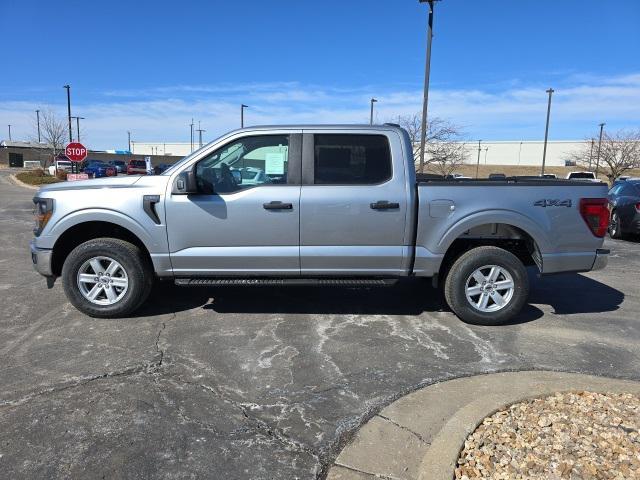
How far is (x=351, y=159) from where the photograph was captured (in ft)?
16.9

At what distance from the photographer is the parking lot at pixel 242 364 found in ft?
9.70

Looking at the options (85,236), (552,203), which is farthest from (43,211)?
(552,203)

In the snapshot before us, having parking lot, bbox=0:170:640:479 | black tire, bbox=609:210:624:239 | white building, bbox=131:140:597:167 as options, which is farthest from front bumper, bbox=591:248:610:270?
white building, bbox=131:140:597:167

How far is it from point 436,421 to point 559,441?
717 millimetres

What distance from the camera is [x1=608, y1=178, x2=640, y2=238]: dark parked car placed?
1146 centimetres

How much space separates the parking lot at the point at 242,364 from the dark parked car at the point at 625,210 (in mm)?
5638

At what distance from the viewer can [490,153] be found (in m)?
115

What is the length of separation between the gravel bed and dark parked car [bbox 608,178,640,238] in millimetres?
9558

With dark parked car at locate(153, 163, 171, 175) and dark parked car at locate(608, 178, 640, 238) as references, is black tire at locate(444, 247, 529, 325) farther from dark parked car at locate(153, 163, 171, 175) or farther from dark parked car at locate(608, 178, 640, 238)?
dark parked car at locate(608, 178, 640, 238)

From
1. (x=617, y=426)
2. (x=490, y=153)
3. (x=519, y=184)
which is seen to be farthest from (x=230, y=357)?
(x=490, y=153)

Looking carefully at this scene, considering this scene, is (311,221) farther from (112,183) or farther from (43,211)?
(43,211)

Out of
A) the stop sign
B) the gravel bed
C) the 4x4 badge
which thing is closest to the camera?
the gravel bed

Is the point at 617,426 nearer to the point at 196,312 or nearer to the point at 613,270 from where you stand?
the point at 196,312

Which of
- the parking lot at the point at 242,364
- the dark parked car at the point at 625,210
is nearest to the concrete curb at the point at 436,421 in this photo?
the parking lot at the point at 242,364
